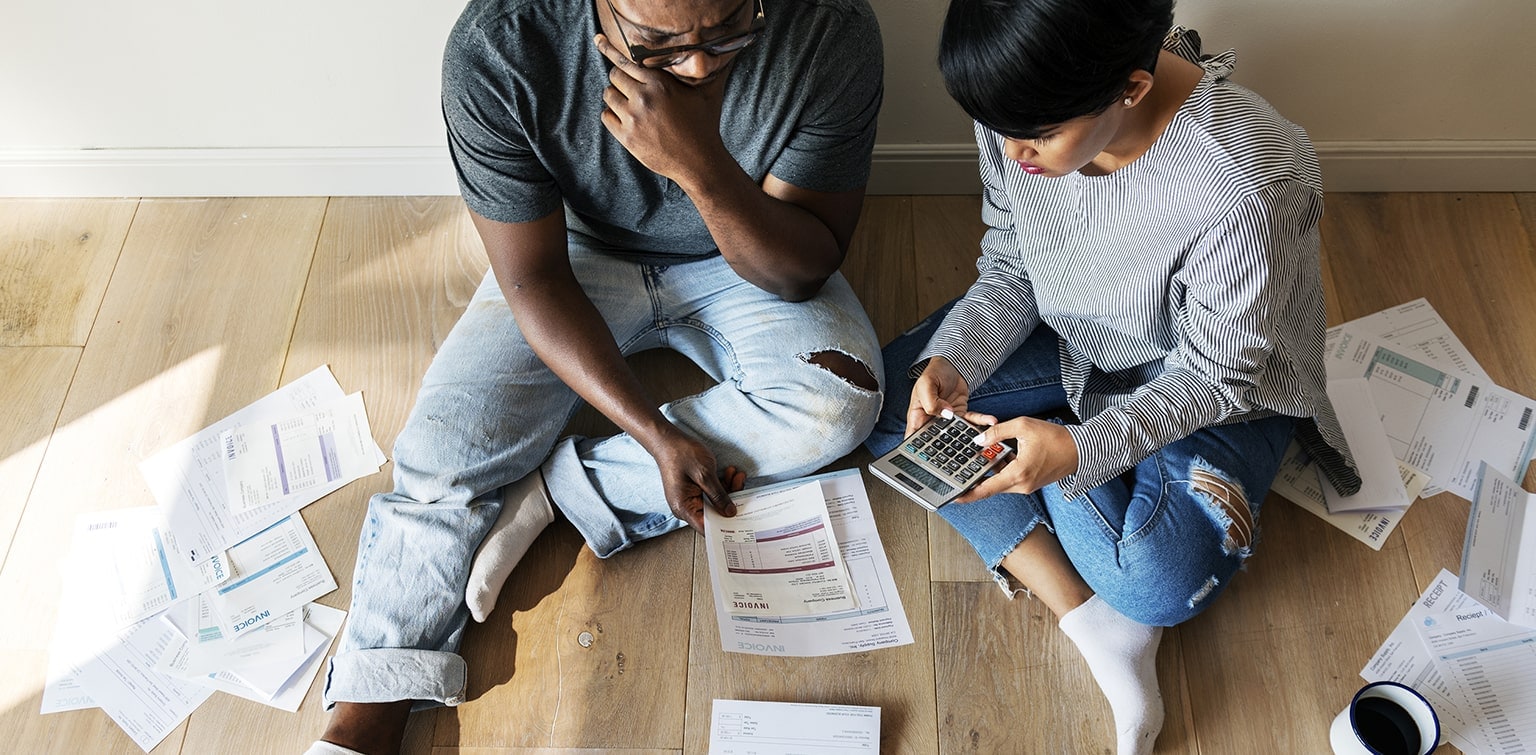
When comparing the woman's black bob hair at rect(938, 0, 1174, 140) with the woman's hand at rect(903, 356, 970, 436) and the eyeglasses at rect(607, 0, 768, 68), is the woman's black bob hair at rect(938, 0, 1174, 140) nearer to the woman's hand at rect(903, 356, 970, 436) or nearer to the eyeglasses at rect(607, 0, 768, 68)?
the eyeglasses at rect(607, 0, 768, 68)

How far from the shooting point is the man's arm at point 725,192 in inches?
47.6

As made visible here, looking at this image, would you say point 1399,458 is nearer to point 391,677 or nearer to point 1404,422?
point 1404,422

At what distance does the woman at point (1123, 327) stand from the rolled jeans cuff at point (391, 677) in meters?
0.70

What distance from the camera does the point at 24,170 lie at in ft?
6.52

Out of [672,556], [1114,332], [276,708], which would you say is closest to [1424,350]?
[1114,332]

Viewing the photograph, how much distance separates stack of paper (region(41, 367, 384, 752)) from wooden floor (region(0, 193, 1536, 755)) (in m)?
0.03

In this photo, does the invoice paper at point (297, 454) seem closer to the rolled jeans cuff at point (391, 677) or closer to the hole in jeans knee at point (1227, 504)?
the rolled jeans cuff at point (391, 677)

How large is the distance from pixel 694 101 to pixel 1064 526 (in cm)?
75

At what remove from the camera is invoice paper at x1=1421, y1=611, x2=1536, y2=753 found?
1365mm

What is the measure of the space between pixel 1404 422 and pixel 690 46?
→ 126cm

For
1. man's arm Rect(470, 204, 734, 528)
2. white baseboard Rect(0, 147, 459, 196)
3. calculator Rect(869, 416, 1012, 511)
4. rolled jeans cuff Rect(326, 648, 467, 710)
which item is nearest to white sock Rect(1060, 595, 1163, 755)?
calculator Rect(869, 416, 1012, 511)

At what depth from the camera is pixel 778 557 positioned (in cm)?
151

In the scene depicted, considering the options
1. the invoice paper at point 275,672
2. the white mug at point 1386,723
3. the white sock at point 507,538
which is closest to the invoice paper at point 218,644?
the invoice paper at point 275,672

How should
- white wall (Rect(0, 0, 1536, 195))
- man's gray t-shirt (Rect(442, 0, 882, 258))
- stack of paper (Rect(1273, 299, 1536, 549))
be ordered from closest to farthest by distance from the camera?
1. man's gray t-shirt (Rect(442, 0, 882, 258))
2. stack of paper (Rect(1273, 299, 1536, 549))
3. white wall (Rect(0, 0, 1536, 195))
